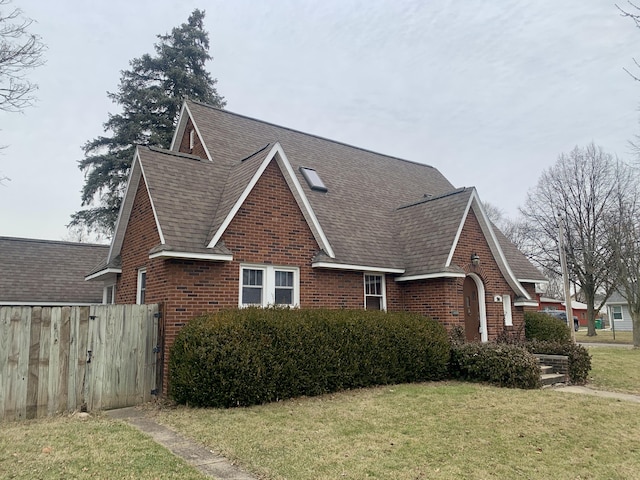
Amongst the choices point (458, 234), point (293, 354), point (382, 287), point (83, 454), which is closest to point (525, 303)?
point (458, 234)

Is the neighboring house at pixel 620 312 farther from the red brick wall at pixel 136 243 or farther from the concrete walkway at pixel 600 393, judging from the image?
the red brick wall at pixel 136 243

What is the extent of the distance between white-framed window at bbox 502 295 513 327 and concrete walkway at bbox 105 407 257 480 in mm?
12432

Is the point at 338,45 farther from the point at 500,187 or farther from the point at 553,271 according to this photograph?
the point at 500,187

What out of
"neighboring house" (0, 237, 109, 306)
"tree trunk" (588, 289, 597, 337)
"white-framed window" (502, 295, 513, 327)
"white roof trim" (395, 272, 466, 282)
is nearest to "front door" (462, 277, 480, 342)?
"white roof trim" (395, 272, 466, 282)

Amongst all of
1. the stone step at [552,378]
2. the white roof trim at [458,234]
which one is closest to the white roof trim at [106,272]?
the white roof trim at [458,234]

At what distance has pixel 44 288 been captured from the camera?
1841 centimetres

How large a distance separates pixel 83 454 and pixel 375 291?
10.1 meters

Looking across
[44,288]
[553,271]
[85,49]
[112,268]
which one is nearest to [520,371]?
[112,268]

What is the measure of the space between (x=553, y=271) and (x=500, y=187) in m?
14.7

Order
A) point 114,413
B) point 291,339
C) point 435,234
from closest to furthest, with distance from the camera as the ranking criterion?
1. point 114,413
2. point 291,339
3. point 435,234

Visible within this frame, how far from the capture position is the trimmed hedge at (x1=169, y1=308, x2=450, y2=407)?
871 centimetres

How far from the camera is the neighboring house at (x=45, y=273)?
1778cm

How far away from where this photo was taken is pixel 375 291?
1466 centimetres

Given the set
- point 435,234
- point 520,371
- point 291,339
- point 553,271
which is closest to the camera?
point 291,339
